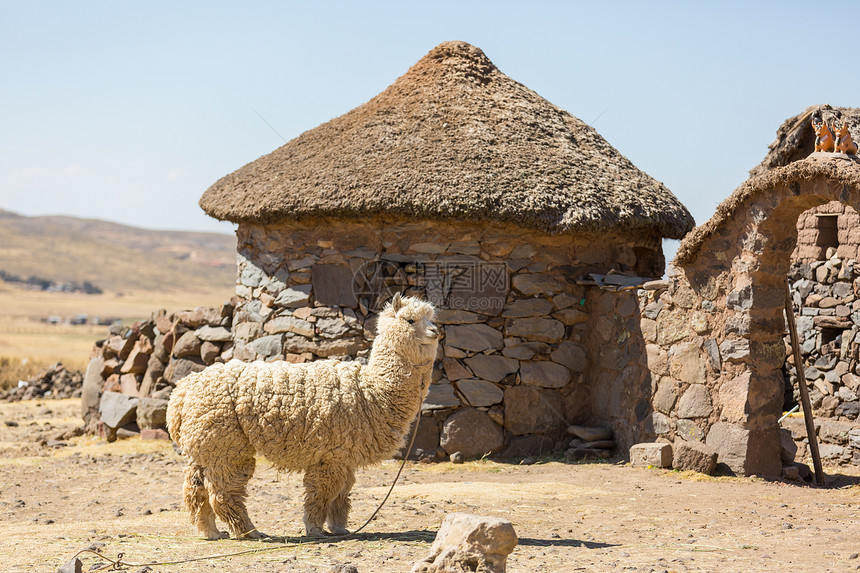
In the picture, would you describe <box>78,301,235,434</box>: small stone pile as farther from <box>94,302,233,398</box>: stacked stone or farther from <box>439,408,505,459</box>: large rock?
<box>439,408,505,459</box>: large rock

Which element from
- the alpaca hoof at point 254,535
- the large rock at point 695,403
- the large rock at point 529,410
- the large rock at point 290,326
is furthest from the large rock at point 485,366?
the alpaca hoof at point 254,535

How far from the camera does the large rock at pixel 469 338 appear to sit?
30.9 feet

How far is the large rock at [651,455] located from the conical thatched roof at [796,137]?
13.2 ft

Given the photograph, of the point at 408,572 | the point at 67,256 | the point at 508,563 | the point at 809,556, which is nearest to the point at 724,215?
the point at 809,556

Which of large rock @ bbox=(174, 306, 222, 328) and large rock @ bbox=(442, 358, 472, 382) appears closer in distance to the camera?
large rock @ bbox=(442, 358, 472, 382)

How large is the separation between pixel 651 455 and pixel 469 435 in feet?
6.35

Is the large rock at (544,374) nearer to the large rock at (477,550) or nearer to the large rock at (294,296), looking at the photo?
the large rock at (294,296)

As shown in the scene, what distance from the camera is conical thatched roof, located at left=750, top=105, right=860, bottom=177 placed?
10750mm

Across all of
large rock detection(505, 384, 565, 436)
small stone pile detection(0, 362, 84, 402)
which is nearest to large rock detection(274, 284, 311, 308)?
large rock detection(505, 384, 565, 436)

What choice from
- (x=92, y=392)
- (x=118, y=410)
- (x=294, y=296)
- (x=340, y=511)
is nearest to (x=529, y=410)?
(x=294, y=296)

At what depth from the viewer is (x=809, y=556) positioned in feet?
16.8

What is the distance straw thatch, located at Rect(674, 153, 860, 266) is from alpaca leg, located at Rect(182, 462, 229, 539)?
5.08 metres

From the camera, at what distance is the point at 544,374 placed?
9586 mm

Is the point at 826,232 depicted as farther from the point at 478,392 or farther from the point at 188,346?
the point at 188,346
